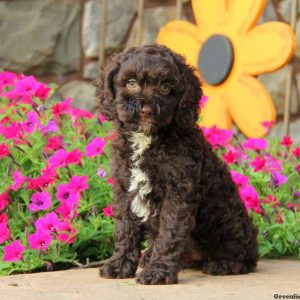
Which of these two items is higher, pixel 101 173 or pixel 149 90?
pixel 149 90

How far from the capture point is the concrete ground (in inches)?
127

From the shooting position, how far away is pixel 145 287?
3389 millimetres

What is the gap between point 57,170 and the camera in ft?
14.3

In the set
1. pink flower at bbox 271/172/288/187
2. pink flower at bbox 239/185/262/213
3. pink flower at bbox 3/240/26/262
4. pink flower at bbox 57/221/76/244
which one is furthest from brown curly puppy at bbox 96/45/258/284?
pink flower at bbox 271/172/288/187

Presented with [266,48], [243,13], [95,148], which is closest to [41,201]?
[95,148]

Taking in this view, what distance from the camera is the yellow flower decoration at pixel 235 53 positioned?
227 inches

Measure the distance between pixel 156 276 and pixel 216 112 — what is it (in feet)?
9.37

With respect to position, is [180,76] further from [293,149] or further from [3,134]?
[293,149]

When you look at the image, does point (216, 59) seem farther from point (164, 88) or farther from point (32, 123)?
point (164, 88)

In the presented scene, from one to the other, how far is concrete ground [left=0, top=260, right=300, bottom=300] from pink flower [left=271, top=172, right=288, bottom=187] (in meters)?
0.80

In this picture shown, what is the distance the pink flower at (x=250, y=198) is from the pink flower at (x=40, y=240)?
1133mm

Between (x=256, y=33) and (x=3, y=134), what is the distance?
2202 mm

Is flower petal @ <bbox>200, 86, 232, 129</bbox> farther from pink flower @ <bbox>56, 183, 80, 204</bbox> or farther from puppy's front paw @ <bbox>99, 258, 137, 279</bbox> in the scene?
puppy's front paw @ <bbox>99, 258, 137, 279</bbox>

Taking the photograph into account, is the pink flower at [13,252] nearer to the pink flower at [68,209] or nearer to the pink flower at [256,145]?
the pink flower at [68,209]
